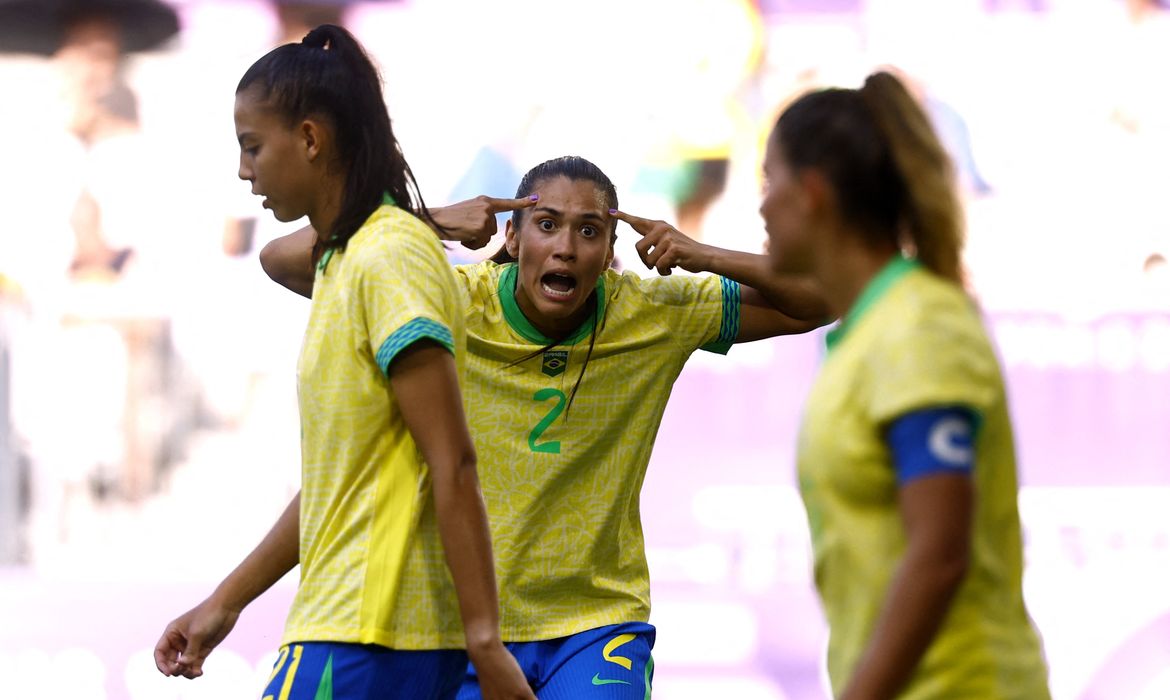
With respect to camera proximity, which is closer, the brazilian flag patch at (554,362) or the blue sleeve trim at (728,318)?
the brazilian flag patch at (554,362)

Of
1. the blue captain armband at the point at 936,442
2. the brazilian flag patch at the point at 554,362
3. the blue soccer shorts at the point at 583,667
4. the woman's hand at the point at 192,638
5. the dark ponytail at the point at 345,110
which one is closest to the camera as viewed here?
the blue captain armband at the point at 936,442

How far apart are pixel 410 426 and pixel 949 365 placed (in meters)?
0.71

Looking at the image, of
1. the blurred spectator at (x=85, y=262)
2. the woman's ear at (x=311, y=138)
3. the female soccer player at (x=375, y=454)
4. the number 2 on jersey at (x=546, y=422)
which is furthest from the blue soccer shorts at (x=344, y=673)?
the blurred spectator at (x=85, y=262)

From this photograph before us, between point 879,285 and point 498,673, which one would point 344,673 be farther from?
point 879,285

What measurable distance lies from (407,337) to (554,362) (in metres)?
0.89

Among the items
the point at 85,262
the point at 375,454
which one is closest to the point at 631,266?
the point at 85,262

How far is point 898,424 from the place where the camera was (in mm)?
1471

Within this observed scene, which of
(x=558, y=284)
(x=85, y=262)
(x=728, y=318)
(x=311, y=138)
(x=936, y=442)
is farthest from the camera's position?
(x=85, y=262)

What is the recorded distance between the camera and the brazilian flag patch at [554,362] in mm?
2758

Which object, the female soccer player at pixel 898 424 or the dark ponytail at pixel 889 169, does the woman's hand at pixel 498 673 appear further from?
the dark ponytail at pixel 889 169

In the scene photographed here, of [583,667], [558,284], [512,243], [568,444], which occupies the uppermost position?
[512,243]

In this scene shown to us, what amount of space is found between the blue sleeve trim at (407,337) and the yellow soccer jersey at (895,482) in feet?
1.62

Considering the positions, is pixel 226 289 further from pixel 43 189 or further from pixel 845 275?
pixel 845 275

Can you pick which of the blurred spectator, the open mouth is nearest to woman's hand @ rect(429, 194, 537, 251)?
the open mouth
